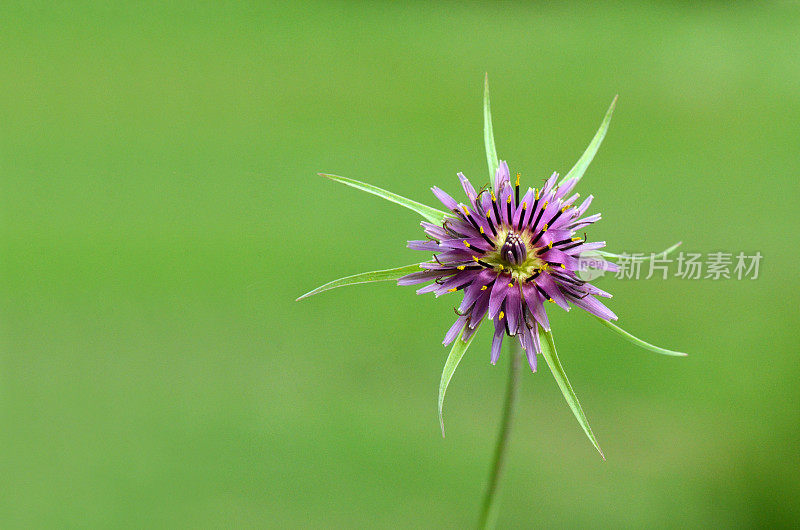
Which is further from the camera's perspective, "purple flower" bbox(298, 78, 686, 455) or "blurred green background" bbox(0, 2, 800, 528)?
"blurred green background" bbox(0, 2, 800, 528)

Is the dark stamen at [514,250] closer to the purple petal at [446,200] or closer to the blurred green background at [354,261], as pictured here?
the purple petal at [446,200]

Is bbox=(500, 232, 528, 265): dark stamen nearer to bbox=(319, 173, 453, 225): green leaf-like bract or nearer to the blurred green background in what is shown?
bbox=(319, 173, 453, 225): green leaf-like bract

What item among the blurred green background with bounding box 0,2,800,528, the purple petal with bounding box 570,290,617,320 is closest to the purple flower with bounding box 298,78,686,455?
the purple petal with bounding box 570,290,617,320

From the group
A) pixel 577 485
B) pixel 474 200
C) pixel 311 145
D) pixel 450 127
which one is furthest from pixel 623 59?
pixel 474 200

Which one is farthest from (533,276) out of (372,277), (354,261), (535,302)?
(354,261)

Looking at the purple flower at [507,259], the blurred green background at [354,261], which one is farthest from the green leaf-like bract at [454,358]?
the blurred green background at [354,261]

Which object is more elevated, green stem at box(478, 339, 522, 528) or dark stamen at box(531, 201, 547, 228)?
dark stamen at box(531, 201, 547, 228)

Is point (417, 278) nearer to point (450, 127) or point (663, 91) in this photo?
point (450, 127)

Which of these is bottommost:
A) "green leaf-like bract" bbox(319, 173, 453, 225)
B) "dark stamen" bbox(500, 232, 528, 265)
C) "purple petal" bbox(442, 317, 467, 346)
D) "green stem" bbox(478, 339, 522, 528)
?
"green stem" bbox(478, 339, 522, 528)

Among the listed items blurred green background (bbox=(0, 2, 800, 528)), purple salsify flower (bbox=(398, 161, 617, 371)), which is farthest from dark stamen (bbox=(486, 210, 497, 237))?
blurred green background (bbox=(0, 2, 800, 528))
